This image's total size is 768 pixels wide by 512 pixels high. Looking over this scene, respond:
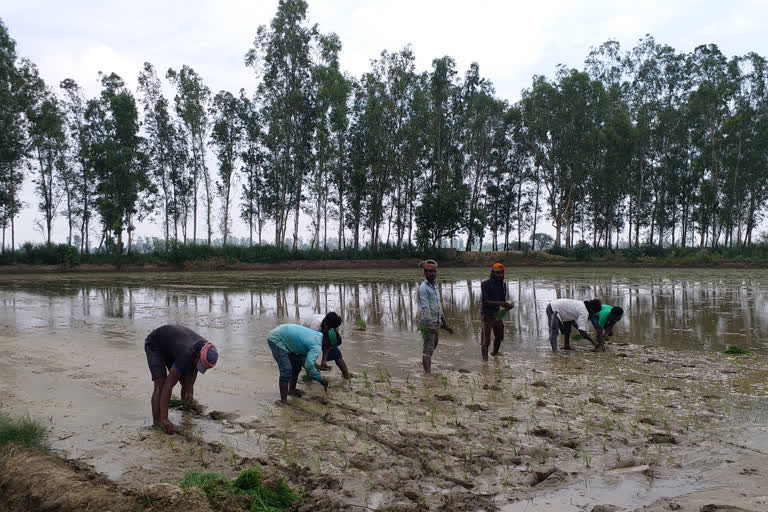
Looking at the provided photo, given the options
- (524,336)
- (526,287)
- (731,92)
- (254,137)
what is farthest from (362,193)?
(524,336)

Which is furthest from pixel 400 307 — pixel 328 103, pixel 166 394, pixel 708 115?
pixel 708 115

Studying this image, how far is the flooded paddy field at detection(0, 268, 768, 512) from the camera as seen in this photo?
4.46m

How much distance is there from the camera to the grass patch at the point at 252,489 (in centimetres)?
396

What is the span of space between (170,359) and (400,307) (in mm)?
11873

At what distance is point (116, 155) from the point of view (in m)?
42.7

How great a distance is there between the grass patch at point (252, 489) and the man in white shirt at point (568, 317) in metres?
7.36

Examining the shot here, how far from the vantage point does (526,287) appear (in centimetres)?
2502

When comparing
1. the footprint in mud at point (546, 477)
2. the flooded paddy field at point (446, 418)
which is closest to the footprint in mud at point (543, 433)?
the flooded paddy field at point (446, 418)

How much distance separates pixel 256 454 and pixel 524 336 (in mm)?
8323

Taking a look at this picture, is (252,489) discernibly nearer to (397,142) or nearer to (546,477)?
(546,477)

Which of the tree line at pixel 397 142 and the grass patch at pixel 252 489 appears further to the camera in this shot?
the tree line at pixel 397 142

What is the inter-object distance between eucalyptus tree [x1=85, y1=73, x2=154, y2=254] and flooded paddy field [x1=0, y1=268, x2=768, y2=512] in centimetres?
3385

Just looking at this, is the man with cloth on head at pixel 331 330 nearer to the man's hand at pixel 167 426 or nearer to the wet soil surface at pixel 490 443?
the wet soil surface at pixel 490 443

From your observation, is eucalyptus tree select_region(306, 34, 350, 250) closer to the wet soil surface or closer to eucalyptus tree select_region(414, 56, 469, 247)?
eucalyptus tree select_region(414, 56, 469, 247)
